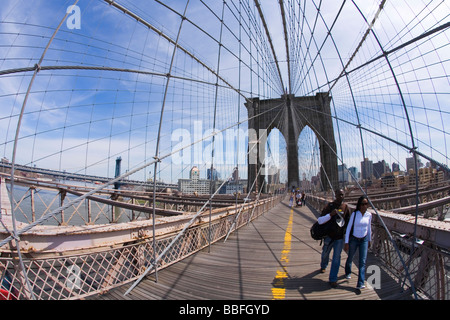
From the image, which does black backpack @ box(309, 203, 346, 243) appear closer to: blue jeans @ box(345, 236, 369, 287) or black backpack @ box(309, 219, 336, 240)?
black backpack @ box(309, 219, 336, 240)

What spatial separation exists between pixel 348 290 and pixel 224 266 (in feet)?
6.17

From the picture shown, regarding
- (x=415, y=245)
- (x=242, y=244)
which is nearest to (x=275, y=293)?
(x=415, y=245)

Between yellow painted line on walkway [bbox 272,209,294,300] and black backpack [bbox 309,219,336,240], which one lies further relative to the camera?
black backpack [bbox 309,219,336,240]

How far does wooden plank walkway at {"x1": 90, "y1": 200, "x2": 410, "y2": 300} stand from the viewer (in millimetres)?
2740

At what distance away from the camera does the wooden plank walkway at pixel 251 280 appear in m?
2.74

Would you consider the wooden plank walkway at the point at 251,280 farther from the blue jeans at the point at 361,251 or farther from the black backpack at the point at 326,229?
the black backpack at the point at 326,229

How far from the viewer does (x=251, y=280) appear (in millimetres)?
3244

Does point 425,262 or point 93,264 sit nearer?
point 93,264

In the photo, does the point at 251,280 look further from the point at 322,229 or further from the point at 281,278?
the point at 322,229

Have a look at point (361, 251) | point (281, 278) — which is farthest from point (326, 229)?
point (281, 278)

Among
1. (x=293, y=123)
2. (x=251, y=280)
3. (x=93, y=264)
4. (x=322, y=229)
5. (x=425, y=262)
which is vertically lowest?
(x=251, y=280)

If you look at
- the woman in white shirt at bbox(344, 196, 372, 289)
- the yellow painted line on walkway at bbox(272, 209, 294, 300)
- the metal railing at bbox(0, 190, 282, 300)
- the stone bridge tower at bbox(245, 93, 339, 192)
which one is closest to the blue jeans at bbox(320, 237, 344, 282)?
the woman in white shirt at bbox(344, 196, 372, 289)
